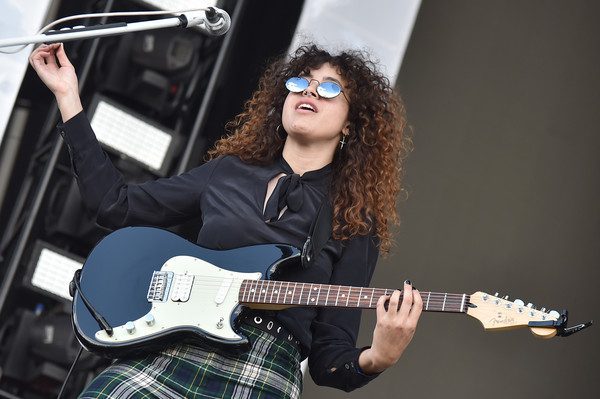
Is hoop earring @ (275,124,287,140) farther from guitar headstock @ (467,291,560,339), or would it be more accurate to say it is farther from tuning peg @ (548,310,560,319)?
tuning peg @ (548,310,560,319)

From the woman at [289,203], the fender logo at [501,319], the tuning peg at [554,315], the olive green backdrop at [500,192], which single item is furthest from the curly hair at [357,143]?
the olive green backdrop at [500,192]

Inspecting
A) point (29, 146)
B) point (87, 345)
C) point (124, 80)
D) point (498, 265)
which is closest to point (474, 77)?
point (498, 265)

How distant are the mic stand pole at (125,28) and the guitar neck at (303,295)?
0.61 meters

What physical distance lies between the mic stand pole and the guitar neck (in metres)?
0.61

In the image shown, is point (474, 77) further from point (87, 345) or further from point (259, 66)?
point (87, 345)

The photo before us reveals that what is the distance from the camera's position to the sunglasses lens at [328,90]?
10.1 feet

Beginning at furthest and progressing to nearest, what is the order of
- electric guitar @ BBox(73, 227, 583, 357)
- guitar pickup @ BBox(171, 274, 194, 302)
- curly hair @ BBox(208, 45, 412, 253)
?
curly hair @ BBox(208, 45, 412, 253) < guitar pickup @ BBox(171, 274, 194, 302) < electric guitar @ BBox(73, 227, 583, 357)

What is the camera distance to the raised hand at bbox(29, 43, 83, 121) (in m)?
2.88

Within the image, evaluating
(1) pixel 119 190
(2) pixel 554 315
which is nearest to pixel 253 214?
(1) pixel 119 190

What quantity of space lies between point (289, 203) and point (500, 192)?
5.65ft

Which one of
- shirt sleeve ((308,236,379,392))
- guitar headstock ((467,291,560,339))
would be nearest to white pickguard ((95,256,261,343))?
shirt sleeve ((308,236,379,392))

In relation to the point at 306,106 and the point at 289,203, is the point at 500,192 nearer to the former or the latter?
the point at 306,106

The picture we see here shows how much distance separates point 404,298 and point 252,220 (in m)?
0.48

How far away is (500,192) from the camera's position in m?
4.47
